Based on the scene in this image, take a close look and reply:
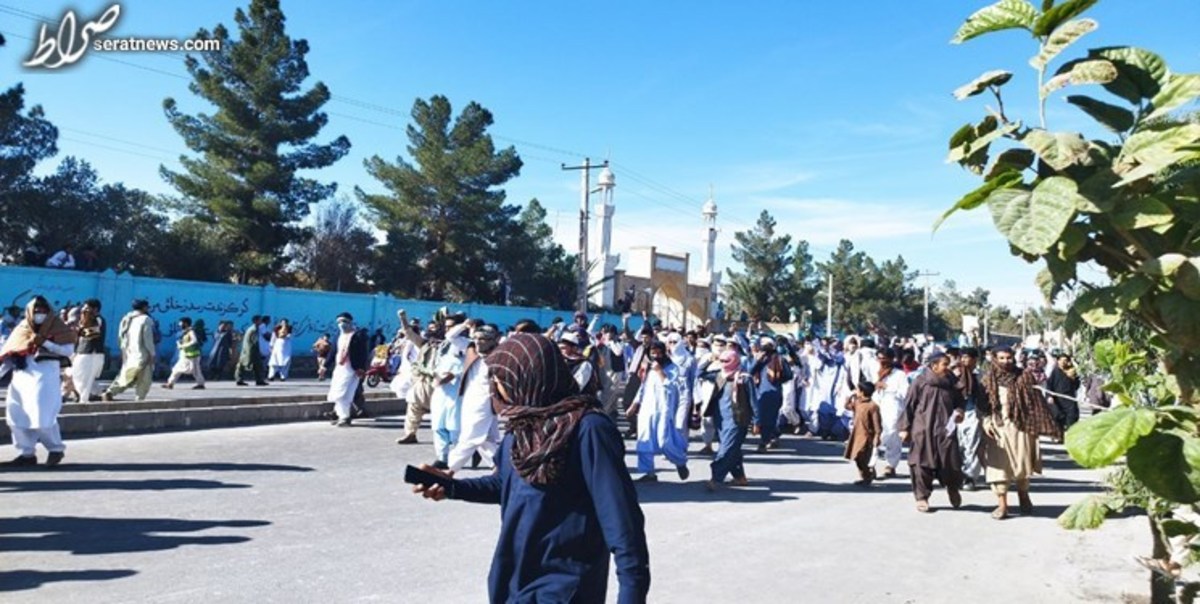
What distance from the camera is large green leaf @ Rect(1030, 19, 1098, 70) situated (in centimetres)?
154

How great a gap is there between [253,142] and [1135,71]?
1187 inches

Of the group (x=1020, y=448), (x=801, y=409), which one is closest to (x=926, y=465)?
(x=1020, y=448)

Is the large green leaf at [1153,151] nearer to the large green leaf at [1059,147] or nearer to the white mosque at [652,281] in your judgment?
the large green leaf at [1059,147]

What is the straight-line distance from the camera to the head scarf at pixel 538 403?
2510mm

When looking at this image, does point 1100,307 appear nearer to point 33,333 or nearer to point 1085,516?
point 1085,516

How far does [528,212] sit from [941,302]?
50779 millimetres

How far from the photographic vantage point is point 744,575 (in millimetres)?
5734

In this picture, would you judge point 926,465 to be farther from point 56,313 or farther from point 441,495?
point 56,313

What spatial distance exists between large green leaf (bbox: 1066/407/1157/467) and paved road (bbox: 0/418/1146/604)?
12.8 ft

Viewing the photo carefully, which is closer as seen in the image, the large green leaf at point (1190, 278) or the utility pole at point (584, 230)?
the large green leaf at point (1190, 278)

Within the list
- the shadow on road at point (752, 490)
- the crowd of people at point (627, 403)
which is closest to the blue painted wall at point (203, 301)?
the crowd of people at point (627, 403)

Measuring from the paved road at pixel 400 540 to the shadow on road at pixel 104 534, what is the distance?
2 centimetres

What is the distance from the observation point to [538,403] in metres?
2.62

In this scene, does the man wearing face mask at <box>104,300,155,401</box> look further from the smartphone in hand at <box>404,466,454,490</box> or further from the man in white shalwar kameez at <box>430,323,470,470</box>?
the smartphone in hand at <box>404,466,454,490</box>
